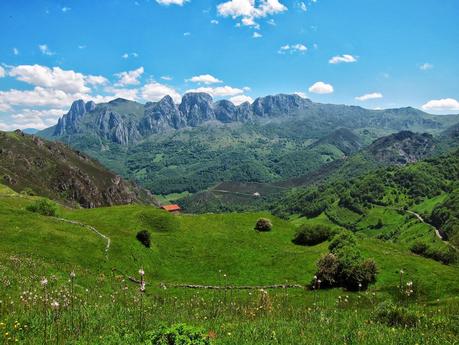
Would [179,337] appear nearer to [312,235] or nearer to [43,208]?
[312,235]

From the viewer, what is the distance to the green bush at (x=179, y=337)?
460 inches

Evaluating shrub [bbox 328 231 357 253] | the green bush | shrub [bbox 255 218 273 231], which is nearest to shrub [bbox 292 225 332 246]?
shrub [bbox 255 218 273 231]

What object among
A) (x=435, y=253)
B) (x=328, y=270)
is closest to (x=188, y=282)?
(x=328, y=270)

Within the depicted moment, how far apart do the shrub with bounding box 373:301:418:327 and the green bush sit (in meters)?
10.0

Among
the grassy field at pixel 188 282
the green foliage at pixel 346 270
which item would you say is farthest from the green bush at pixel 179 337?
the green foliage at pixel 346 270

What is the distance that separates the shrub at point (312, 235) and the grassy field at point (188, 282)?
7.74ft

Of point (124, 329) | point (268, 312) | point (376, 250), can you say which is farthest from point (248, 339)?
point (376, 250)

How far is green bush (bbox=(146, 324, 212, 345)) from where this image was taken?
38.3 ft

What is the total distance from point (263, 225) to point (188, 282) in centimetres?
2562

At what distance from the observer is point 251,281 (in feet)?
204

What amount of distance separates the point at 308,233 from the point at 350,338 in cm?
6641

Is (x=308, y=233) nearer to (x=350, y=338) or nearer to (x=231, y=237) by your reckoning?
(x=231, y=237)

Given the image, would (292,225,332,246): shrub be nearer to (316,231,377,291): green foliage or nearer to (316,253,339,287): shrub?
(316,231,377,291): green foliage

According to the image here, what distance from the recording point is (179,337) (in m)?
11.7
